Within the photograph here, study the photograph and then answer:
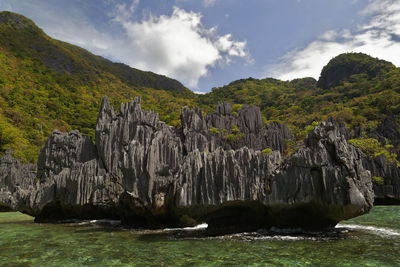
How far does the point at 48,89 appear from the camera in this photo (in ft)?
308

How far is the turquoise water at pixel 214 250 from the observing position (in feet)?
32.4

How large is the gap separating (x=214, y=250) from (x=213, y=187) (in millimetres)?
4628

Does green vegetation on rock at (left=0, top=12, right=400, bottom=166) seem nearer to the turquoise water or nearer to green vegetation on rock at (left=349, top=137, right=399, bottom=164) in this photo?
green vegetation on rock at (left=349, top=137, right=399, bottom=164)

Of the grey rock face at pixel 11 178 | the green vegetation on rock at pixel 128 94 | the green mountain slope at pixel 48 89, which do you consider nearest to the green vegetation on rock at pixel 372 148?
the green vegetation on rock at pixel 128 94

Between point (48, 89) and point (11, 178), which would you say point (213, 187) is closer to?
point (11, 178)

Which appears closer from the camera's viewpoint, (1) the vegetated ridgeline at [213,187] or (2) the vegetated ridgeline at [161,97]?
(1) the vegetated ridgeline at [213,187]

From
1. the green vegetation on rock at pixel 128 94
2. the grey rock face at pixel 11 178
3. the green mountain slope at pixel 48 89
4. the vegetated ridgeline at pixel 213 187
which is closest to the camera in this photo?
the vegetated ridgeline at pixel 213 187

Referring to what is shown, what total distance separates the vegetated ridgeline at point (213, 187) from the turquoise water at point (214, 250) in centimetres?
175

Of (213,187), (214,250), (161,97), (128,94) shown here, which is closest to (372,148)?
(213,187)

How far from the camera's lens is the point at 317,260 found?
9.62 m

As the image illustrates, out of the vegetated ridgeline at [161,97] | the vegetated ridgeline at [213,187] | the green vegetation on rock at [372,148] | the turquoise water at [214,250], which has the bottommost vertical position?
the turquoise water at [214,250]

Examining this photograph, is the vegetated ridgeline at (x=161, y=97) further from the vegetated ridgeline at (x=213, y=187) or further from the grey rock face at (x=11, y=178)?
the vegetated ridgeline at (x=213, y=187)

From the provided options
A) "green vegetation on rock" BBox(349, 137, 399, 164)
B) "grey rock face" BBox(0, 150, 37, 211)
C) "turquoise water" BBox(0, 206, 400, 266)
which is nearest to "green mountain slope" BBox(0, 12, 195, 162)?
"grey rock face" BBox(0, 150, 37, 211)

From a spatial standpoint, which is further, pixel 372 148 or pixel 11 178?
pixel 372 148
